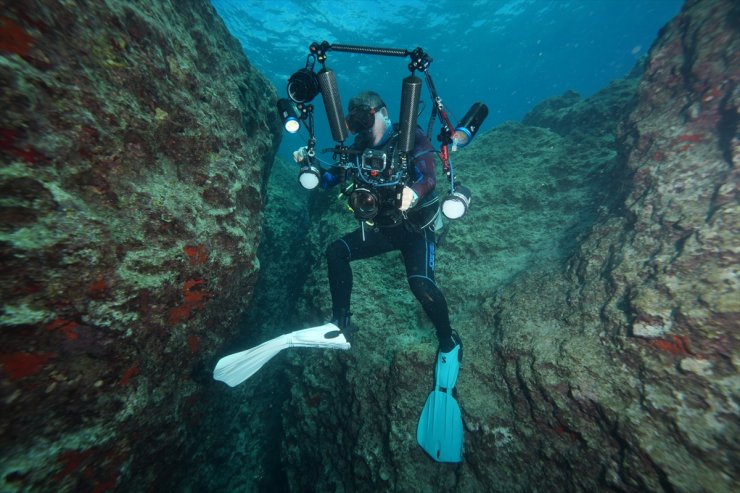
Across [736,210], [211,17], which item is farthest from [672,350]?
[211,17]

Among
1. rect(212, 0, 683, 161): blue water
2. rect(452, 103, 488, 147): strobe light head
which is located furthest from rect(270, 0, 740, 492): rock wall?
rect(212, 0, 683, 161): blue water

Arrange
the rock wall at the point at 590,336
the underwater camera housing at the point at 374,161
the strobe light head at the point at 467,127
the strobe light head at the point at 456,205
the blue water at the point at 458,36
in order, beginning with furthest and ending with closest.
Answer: the blue water at the point at 458,36
the strobe light head at the point at 467,127
the underwater camera housing at the point at 374,161
the strobe light head at the point at 456,205
the rock wall at the point at 590,336

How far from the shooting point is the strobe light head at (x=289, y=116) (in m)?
3.30

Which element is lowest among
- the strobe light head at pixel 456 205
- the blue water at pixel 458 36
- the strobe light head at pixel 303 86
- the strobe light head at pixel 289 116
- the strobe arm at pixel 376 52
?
the strobe light head at pixel 456 205

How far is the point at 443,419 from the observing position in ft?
10.3

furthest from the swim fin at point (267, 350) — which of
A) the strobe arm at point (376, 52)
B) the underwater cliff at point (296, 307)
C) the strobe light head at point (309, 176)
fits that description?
the strobe arm at point (376, 52)

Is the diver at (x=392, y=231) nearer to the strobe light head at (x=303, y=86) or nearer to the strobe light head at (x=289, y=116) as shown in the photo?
the strobe light head at (x=289, y=116)

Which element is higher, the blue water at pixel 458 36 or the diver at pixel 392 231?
the blue water at pixel 458 36

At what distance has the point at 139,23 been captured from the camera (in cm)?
268

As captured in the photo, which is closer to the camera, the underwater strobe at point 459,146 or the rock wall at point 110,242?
the rock wall at point 110,242

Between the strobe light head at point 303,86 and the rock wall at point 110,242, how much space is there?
0.94 m

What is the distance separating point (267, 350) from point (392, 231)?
6.67 feet

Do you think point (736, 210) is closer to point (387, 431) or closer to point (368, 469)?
point (387, 431)

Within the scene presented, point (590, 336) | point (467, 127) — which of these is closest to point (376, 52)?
point (467, 127)
